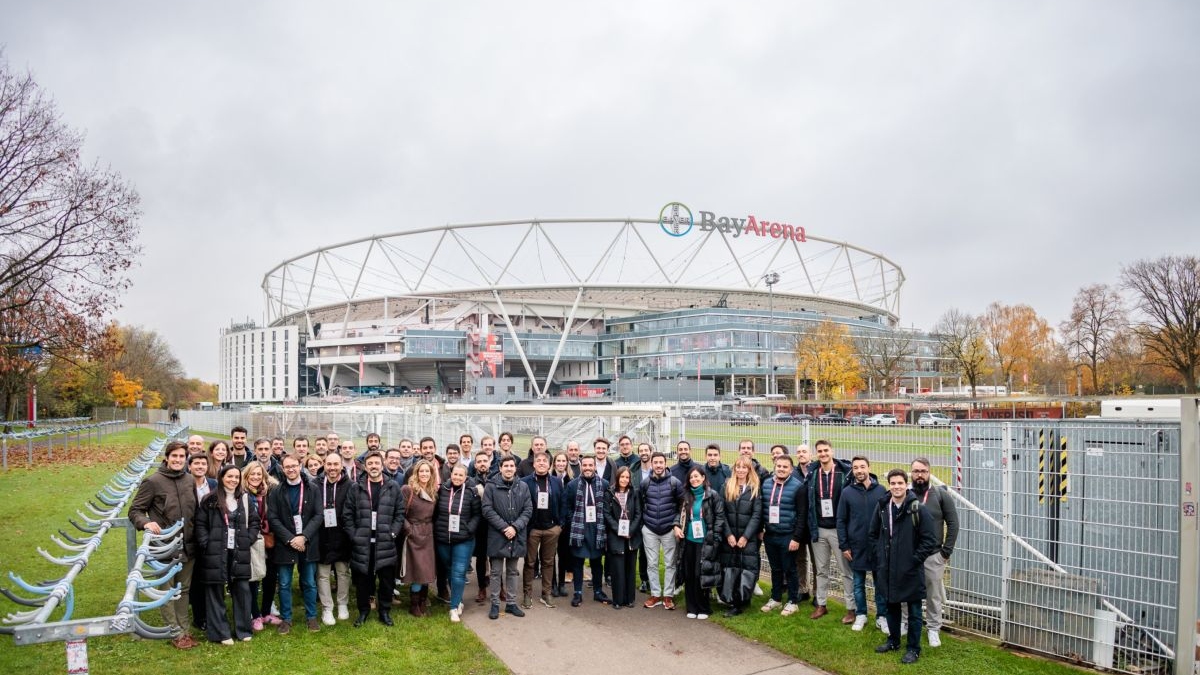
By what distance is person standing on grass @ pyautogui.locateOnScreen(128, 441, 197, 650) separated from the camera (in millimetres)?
6660

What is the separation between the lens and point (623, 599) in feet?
27.6

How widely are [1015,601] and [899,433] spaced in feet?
14.0

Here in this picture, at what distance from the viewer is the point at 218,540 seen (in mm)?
6750

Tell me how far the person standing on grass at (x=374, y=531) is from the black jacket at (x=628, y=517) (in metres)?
2.33

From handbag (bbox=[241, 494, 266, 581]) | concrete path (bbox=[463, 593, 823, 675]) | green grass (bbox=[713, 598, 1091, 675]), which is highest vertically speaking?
handbag (bbox=[241, 494, 266, 581])

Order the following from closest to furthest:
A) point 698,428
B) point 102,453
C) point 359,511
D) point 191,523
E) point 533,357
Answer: point 191,523
point 359,511
point 698,428
point 102,453
point 533,357

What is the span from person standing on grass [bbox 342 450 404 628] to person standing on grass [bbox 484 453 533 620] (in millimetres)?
993

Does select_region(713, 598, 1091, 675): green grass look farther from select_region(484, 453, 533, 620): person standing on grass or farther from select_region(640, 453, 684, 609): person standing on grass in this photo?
select_region(484, 453, 533, 620): person standing on grass

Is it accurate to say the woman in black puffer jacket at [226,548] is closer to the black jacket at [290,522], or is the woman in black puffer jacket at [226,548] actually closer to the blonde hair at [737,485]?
the black jacket at [290,522]

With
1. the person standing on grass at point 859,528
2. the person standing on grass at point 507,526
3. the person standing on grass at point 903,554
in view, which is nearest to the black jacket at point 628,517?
the person standing on grass at point 507,526

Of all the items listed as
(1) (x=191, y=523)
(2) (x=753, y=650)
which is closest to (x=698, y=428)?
(2) (x=753, y=650)

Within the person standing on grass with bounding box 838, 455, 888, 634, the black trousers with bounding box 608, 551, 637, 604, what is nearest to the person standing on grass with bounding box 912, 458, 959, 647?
the person standing on grass with bounding box 838, 455, 888, 634

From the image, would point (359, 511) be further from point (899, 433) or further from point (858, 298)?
point (858, 298)

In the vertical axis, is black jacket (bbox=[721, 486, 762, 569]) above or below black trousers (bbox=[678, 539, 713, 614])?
above
